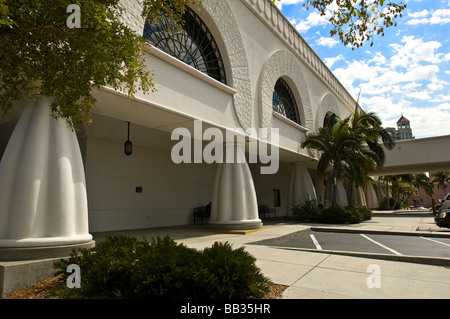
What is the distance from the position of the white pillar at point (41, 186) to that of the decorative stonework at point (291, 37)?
10.1 meters

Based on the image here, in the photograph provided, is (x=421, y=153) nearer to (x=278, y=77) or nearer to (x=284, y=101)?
(x=284, y=101)

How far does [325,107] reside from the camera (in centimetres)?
2208

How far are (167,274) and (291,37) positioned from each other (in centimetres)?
1633

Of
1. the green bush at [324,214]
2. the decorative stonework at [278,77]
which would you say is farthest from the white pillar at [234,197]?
the green bush at [324,214]

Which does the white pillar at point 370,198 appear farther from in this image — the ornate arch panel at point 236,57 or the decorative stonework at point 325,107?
the ornate arch panel at point 236,57

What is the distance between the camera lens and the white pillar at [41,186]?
5312 mm

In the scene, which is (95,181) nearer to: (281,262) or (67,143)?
(67,143)

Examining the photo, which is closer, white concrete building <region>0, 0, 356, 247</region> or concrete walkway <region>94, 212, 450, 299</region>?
concrete walkway <region>94, 212, 450, 299</region>

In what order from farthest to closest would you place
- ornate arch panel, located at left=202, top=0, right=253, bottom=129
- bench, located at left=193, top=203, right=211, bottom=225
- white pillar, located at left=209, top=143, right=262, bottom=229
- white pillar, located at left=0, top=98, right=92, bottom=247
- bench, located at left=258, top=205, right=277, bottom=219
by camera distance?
bench, located at left=258, top=205, right=277, bottom=219 → bench, located at left=193, top=203, right=211, bottom=225 → white pillar, located at left=209, top=143, right=262, bottom=229 → ornate arch panel, located at left=202, top=0, right=253, bottom=129 → white pillar, located at left=0, top=98, right=92, bottom=247

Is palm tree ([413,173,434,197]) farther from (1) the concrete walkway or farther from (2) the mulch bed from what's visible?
(2) the mulch bed

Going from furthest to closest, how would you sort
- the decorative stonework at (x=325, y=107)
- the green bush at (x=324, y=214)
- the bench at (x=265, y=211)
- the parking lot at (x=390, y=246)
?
the bench at (x=265, y=211), the decorative stonework at (x=325, y=107), the green bush at (x=324, y=214), the parking lot at (x=390, y=246)

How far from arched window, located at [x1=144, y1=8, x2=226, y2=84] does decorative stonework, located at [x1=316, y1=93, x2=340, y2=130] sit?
431 inches

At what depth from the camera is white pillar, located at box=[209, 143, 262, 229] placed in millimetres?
11803

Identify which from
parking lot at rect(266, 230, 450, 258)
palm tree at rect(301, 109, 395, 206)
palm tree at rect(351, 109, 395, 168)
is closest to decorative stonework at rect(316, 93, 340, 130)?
palm tree at rect(351, 109, 395, 168)
